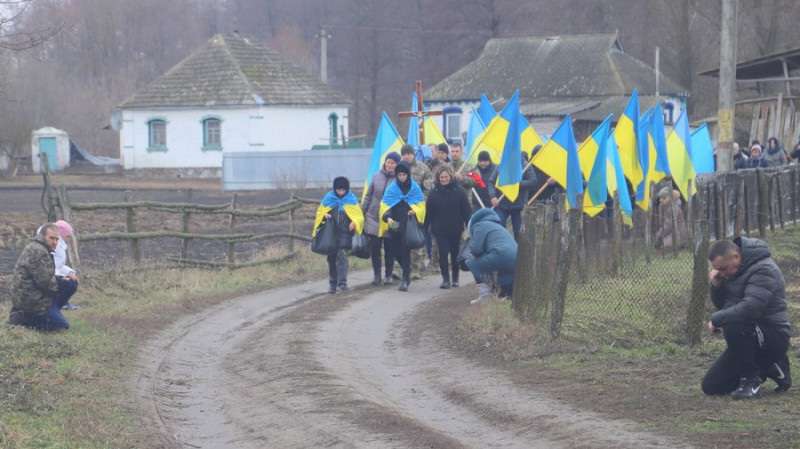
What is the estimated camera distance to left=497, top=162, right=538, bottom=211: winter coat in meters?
16.3

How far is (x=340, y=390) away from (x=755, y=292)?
11.1 feet

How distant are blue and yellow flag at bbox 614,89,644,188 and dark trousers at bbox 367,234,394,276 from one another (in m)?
4.52

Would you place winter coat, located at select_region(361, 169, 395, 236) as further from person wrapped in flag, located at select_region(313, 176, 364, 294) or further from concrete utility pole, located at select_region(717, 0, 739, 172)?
concrete utility pole, located at select_region(717, 0, 739, 172)

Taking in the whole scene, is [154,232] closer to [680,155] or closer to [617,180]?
[617,180]

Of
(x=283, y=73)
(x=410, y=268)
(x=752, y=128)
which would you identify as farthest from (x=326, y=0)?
(x=410, y=268)

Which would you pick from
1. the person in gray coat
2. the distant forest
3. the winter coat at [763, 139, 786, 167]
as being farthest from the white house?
the person in gray coat

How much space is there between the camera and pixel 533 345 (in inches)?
419

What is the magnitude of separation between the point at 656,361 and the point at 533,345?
1262 millimetres

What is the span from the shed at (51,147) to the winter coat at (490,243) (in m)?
47.1

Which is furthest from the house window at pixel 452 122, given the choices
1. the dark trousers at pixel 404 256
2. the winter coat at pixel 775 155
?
the dark trousers at pixel 404 256

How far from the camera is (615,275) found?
13141 mm

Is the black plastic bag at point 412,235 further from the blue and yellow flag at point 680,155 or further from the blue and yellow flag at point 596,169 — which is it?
the blue and yellow flag at point 680,155

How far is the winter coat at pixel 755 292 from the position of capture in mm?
8250

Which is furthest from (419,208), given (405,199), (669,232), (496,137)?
(669,232)
